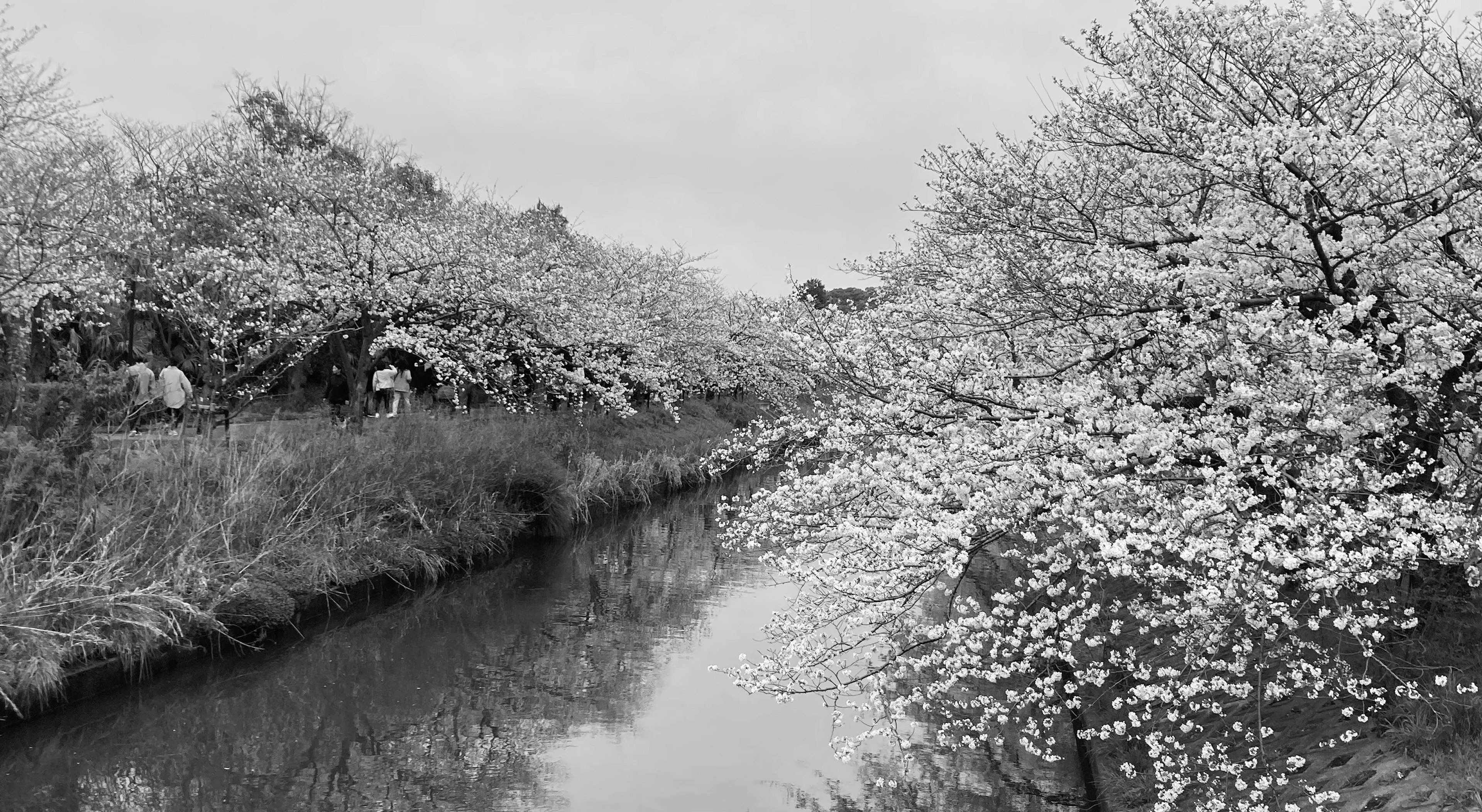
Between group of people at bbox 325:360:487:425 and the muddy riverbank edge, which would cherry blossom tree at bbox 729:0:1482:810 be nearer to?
the muddy riverbank edge

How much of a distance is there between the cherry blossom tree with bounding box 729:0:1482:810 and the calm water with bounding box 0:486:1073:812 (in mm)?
1012

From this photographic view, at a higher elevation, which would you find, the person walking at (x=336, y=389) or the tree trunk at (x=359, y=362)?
the person walking at (x=336, y=389)

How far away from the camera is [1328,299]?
19.6 feet

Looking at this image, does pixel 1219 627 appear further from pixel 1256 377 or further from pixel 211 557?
A: pixel 211 557

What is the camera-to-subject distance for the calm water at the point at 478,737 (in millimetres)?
7789

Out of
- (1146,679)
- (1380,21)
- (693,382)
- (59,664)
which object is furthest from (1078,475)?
(693,382)

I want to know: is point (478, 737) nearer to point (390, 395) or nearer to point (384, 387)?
point (384, 387)

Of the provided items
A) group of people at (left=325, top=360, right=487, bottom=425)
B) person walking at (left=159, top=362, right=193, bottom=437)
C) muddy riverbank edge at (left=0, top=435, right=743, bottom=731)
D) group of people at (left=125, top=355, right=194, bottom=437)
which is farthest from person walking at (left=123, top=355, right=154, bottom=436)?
group of people at (left=325, top=360, right=487, bottom=425)

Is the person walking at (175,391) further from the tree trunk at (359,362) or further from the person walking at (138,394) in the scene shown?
the tree trunk at (359,362)

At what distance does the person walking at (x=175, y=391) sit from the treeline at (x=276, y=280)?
1.69ft

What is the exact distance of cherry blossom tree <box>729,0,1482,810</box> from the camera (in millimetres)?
5445

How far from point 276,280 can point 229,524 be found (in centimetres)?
692

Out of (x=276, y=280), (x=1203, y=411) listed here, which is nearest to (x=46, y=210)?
(x=276, y=280)

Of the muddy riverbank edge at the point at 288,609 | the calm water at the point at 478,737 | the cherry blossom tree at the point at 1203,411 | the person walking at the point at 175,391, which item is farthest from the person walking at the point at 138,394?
the cherry blossom tree at the point at 1203,411
